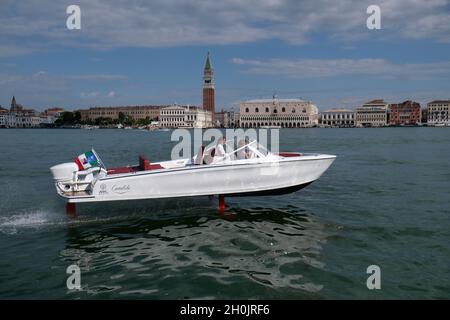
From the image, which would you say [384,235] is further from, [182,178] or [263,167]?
[182,178]

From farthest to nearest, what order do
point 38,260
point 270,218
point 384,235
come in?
point 270,218 < point 384,235 < point 38,260

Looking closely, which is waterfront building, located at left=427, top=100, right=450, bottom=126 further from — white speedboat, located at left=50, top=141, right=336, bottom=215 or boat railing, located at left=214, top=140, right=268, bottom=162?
boat railing, located at left=214, top=140, right=268, bottom=162

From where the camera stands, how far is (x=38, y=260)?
7703 mm

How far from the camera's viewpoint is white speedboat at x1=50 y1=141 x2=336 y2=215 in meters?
9.70

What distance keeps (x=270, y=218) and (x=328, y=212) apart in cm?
182

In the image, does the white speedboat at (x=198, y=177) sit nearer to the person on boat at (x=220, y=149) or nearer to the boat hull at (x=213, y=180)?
the boat hull at (x=213, y=180)

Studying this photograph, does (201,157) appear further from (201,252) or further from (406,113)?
(406,113)

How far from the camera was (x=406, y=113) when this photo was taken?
649 feet

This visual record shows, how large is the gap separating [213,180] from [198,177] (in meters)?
0.41

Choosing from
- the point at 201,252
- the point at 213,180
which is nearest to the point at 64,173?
the point at 213,180

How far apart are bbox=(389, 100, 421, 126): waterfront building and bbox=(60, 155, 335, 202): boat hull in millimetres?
203140

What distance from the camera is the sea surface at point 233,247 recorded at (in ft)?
20.9

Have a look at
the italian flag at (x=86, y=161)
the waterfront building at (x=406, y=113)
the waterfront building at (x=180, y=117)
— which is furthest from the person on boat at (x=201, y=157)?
the waterfront building at (x=406, y=113)
